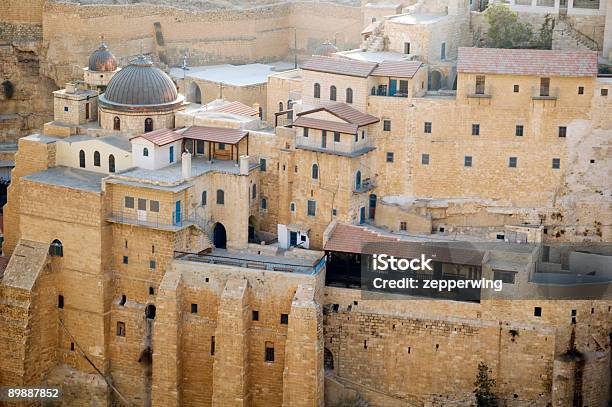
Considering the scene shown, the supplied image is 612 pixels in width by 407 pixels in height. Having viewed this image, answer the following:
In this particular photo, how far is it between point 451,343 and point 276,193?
10.9 metres

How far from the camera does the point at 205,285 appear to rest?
2682 inches

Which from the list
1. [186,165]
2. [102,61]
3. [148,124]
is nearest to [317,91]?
[186,165]

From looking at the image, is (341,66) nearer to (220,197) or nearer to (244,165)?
(244,165)

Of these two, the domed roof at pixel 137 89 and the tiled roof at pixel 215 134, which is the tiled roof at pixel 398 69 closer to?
the tiled roof at pixel 215 134

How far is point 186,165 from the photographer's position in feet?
224

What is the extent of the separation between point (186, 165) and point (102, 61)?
9.76m

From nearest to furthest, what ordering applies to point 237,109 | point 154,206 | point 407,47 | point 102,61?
1. point 154,206
2. point 407,47
3. point 237,109
4. point 102,61

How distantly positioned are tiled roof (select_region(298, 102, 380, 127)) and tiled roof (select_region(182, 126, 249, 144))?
3.04 m

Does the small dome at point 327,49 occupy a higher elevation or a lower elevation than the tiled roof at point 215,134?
higher

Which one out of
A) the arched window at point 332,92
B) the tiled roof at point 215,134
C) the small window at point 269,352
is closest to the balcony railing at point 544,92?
the arched window at point 332,92

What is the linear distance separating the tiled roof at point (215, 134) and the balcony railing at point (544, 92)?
1303 centimetres

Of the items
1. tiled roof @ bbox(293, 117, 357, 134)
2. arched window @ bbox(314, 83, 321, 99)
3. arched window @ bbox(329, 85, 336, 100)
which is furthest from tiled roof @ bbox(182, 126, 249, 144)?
arched window @ bbox(329, 85, 336, 100)

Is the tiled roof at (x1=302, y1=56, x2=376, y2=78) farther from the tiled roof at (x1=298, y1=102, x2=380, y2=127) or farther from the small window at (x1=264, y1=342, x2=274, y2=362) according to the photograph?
the small window at (x1=264, y1=342, x2=274, y2=362)

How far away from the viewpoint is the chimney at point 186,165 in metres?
68.1
